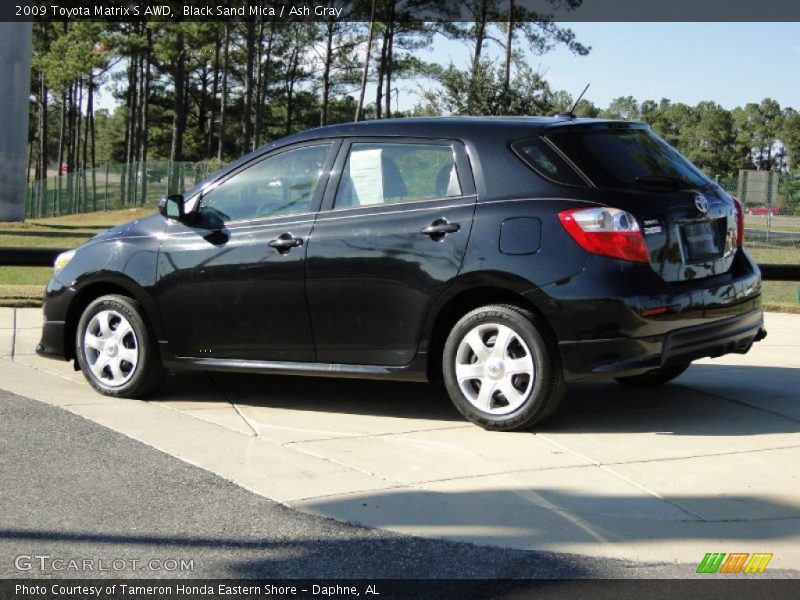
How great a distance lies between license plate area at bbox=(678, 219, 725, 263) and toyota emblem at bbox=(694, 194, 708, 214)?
0.22ft

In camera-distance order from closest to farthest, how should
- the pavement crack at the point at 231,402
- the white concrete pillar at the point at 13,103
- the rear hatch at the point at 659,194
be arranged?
the rear hatch at the point at 659,194 < the pavement crack at the point at 231,402 < the white concrete pillar at the point at 13,103

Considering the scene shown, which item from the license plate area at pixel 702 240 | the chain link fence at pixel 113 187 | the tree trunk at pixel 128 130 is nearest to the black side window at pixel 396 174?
the license plate area at pixel 702 240

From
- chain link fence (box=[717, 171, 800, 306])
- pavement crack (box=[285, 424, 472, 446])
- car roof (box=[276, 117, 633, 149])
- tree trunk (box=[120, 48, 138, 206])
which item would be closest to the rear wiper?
car roof (box=[276, 117, 633, 149])

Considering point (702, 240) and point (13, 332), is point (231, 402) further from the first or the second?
point (13, 332)

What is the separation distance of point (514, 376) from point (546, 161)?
3.85 ft

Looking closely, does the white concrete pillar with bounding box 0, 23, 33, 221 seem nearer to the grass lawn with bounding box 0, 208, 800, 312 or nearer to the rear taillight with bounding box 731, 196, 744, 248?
the grass lawn with bounding box 0, 208, 800, 312

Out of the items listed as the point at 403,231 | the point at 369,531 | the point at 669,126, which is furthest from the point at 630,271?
the point at 669,126

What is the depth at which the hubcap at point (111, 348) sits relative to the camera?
726cm

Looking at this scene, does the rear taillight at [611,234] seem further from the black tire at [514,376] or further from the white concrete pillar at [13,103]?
the white concrete pillar at [13,103]

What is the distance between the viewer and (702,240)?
6.27 m

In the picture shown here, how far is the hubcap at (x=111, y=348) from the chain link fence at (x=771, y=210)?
63.2 ft

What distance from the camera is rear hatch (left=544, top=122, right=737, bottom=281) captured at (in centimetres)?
598

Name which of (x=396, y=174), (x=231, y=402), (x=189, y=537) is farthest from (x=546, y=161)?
(x=189, y=537)

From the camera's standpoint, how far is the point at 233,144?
259ft
